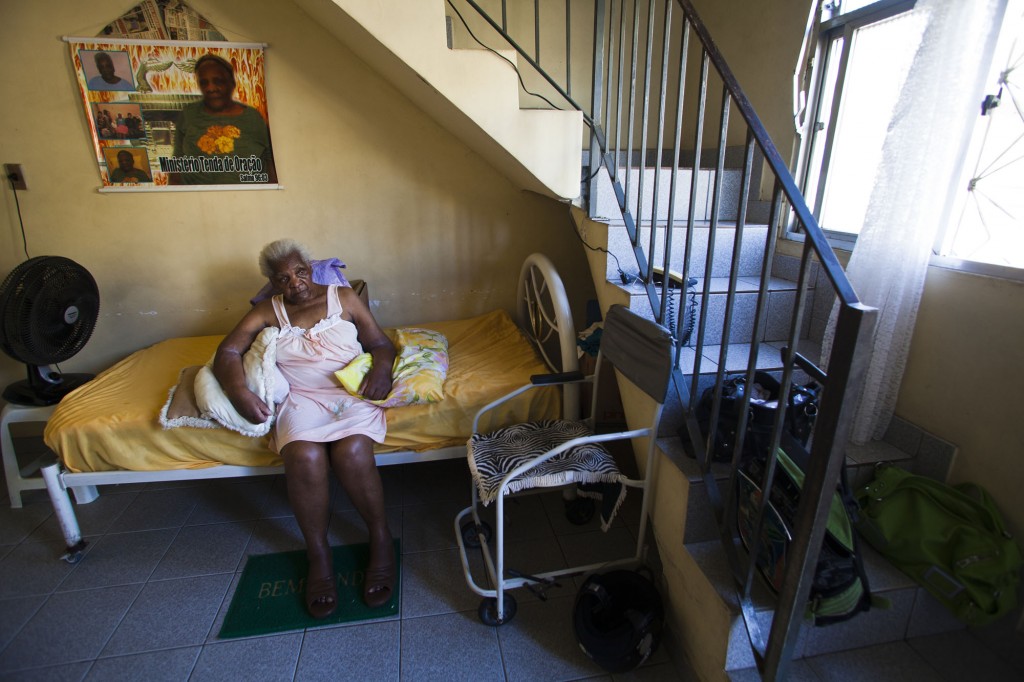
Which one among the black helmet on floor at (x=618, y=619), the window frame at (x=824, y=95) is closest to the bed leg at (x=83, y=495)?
the black helmet on floor at (x=618, y=619)

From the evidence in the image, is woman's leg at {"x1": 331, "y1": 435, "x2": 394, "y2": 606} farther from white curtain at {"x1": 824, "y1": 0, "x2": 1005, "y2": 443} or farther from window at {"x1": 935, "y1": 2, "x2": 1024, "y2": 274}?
window at {"x1": 935, "y1": 2, "x2": 1024, "y2": 274}

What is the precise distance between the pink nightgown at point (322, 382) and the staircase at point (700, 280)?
0.98 m

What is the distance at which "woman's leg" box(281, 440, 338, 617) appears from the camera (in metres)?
1.73

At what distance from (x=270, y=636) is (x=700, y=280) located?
1.99 metres

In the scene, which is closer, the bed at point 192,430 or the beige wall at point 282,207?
the bed at point 192,430

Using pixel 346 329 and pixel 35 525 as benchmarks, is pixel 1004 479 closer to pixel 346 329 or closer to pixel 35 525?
pixel 346 329

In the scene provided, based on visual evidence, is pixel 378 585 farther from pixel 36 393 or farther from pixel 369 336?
pixel 36 393

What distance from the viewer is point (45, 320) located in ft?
6.46

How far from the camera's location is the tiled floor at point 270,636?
1.46m

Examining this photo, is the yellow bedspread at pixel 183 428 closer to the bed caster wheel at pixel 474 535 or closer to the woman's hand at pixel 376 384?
the woman's hand at pixel 376 384

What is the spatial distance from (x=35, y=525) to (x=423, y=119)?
2.53 m

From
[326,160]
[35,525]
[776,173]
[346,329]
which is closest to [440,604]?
[346,329]

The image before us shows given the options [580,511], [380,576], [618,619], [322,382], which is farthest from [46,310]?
[618,619]

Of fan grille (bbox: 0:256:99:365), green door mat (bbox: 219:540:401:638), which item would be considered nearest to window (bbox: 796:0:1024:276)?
green door mat (bbox: 219:540:401:638)
